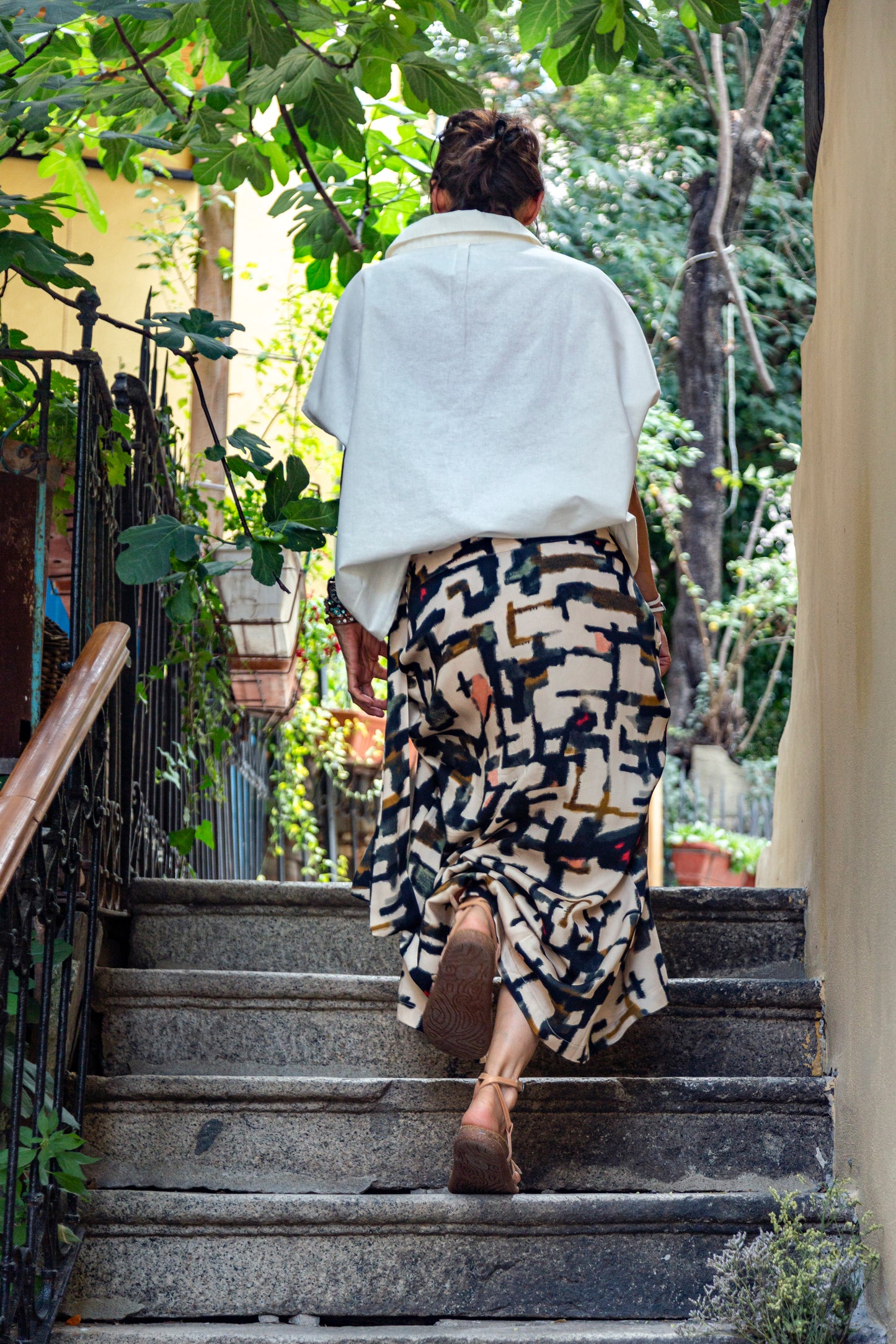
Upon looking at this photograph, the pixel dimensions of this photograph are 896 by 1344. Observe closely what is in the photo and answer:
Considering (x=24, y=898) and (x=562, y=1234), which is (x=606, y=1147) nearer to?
(x=562, y=1234)

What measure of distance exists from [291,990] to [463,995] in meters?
0.62

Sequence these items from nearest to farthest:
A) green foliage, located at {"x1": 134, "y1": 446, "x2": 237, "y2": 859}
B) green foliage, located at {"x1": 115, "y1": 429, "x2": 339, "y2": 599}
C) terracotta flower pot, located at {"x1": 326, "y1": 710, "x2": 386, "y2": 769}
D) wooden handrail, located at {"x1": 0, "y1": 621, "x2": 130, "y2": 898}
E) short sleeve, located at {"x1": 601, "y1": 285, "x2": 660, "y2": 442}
Result: wooden handrail, located at {"x1": 0, "y1": 621, "x2": 130, "y2": 898} < short sleeve, located at {"x1": 601, "y1": 285, "x2": 660, "y2": 442} < green foliage, located at {"x1": 115, "y1": 429, "x2": 339, "y2": 599} < green foliage, located at {"x1": 134, "y1": 446, "x2": 237, "y2": 859} < terracotta flower pot, located at {"x1": 326, "y1": 710, "x2": 386, "y2": 769}

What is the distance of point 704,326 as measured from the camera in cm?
1144

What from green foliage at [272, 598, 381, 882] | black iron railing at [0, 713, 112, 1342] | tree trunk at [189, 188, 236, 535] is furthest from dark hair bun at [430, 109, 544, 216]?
green foliage at [272, 598, 381, 882]

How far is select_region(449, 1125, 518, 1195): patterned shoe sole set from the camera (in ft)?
6.63

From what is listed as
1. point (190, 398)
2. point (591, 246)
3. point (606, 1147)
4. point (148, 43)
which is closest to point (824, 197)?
point (148, 43)

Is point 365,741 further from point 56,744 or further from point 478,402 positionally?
point 56,744

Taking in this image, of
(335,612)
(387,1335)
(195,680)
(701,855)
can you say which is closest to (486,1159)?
(387,1335)

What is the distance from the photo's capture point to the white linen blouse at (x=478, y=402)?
223 cm

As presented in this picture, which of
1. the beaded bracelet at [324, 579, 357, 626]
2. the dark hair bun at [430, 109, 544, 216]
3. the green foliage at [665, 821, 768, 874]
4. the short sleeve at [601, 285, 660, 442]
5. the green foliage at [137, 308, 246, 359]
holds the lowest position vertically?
the green foliage at [665, 821, 768, 874]

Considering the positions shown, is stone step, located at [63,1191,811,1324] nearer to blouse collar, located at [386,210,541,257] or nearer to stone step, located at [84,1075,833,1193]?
stone step, located at [84,1075,833,1193]

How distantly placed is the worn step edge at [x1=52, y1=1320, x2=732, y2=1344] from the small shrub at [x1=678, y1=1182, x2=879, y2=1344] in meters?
0.05

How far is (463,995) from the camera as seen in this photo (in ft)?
6.68

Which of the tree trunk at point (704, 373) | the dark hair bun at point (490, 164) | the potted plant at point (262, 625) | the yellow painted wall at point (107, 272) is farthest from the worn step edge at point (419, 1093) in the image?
the tree trunk at point (704, 373)
